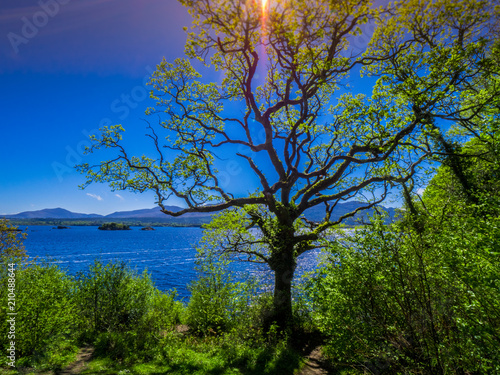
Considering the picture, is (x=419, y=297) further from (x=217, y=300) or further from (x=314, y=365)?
(x=217, y=300)

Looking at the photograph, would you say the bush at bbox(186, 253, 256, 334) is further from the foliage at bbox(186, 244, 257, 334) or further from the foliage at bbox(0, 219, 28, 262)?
the foliage at bbox(0, 219, 28, 262)

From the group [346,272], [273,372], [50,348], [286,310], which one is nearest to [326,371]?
[273,372]

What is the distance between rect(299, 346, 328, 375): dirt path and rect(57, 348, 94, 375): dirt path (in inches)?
414

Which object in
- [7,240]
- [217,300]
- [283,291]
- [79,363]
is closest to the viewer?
[79,363]

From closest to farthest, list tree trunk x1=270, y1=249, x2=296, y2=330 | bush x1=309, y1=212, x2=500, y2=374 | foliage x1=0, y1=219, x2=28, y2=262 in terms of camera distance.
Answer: bush x1=309, y1=212, x2=500, y2=374 < tree trunk x1=270, y1=249, x2=296, y2=330 < foliage x1=0, y1=219, x2=28, y2=262

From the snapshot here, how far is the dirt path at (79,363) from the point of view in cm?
1081

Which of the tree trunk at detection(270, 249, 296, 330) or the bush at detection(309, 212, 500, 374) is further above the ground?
the bush at detection(309, 212, 500, 374)

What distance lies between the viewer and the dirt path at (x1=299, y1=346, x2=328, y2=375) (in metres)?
10.7

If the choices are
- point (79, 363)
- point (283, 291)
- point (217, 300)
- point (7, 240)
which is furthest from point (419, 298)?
point (7, 240)

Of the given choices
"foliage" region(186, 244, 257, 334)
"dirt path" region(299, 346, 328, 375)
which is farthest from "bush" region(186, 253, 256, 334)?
"dirt path" region(299, 346, 328, 375)

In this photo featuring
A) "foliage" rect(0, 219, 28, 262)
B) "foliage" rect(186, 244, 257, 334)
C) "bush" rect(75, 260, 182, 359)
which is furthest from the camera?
"foliage" rect(0, 219, 28, 262)

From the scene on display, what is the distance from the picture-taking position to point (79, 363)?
12.3 m

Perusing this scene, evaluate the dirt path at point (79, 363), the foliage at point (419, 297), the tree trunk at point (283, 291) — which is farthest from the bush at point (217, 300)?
the foliage at point (419, 297)

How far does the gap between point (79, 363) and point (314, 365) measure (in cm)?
1211
